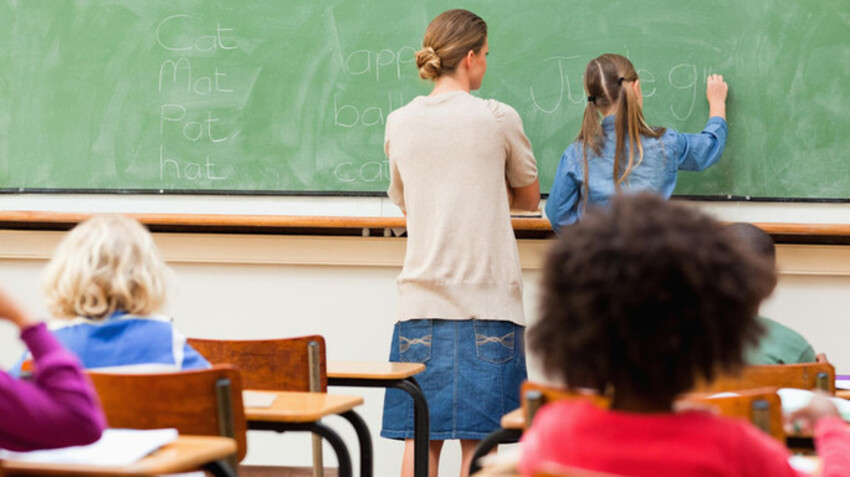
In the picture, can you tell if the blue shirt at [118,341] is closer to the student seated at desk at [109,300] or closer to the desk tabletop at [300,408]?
the student seated at desk at [109,300]

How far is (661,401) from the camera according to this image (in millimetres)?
1189

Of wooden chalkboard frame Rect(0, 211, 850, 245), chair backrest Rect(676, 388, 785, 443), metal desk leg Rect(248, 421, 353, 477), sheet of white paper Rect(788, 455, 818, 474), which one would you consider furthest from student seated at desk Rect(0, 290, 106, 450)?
wooden chalkboard frame Rect(0, 211, 850, 245)

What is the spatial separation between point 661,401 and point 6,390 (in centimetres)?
90

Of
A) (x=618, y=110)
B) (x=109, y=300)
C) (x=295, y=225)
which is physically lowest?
(x=109, y=300)

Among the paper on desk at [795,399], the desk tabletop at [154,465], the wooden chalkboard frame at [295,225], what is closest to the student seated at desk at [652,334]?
the desk tabletop at [154,465]

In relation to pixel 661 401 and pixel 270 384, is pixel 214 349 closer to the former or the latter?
pixel 270 384

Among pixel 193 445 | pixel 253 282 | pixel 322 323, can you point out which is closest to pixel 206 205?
pixel 253 282

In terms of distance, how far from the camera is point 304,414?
Answer: 1.93m

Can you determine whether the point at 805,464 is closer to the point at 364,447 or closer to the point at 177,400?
the point at 177,400

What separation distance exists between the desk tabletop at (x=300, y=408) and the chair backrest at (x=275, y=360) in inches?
9.5

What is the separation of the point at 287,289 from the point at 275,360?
163 centimetres

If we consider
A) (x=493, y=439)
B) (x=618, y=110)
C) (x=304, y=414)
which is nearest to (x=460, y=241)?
(x=618, y=110)

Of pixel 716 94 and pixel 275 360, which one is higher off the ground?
pixel 716 94

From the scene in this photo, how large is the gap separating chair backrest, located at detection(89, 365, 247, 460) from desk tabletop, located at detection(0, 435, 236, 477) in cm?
25
